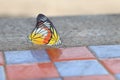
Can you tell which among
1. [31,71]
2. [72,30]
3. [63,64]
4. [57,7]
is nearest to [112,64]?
[63,64]

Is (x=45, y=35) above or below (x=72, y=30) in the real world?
above

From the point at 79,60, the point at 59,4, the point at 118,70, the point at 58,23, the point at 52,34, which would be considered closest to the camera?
the point at 118,70

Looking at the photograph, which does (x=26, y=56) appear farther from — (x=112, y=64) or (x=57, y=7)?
(x=57, y=7)

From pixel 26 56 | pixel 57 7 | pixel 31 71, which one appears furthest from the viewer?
pixel 57 7

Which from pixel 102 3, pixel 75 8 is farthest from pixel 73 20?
pixel 102 3

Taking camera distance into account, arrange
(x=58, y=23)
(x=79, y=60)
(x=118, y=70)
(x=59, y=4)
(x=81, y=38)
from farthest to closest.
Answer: (x=59, y=4) → (x=58, y=23) → (x=81, y=38) → (x=79, y=60) → (x=118, y=70)

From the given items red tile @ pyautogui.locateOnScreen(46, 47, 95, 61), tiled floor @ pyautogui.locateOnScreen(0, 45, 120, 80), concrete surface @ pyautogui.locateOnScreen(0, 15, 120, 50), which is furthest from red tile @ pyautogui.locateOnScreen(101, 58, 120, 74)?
concrete surface @ pyautogui.locateOnScreen(0, 15, 120, 50)

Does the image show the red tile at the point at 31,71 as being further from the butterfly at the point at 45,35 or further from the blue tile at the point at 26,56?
the butterfly at the point at 45,35

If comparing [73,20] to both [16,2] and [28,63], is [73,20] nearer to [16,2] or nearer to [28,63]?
[16,2]
